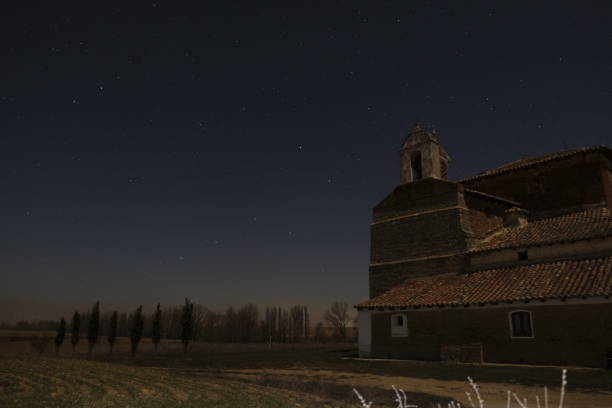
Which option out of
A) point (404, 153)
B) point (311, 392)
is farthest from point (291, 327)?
point (311, 392)

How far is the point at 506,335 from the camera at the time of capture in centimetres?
2011

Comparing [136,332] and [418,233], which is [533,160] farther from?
[136,332]

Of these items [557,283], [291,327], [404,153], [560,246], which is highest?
[404,153]

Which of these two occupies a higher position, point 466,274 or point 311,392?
point 466,274

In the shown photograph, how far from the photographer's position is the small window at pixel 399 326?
24.0m

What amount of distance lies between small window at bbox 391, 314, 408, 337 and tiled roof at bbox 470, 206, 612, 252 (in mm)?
6238

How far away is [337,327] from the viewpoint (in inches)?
3639

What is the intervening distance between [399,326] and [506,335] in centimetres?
602

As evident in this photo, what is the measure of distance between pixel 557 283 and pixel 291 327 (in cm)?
7850

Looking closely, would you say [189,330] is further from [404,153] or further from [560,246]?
[560,246]

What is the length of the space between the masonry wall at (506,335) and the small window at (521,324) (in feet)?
0.67

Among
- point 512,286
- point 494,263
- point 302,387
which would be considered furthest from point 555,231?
point 302,387

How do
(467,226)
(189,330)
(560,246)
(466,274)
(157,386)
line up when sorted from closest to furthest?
(157,386), (560,246), (466,274), (467,226), (189,330)

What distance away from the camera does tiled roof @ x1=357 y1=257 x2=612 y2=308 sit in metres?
18.7
